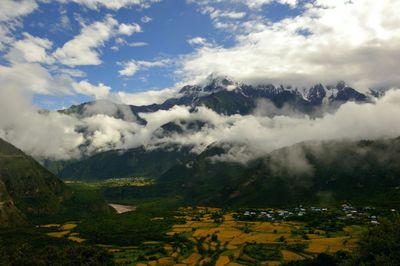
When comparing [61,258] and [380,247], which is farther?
[61,258]

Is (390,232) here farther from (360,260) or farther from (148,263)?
(148,263)

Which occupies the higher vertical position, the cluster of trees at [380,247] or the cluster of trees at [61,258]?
the cluster of trees at [380,247]

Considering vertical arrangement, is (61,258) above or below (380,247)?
below

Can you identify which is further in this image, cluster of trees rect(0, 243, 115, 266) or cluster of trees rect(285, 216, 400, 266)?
cluster of trees rect(0, 243, 115, 266)

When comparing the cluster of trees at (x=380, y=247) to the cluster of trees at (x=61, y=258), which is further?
the cluster of trees at (x=61, y=258)

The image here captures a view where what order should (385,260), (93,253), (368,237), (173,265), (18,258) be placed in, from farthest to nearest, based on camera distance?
(173,265) < (93,253) < (18,258) < (368,237) < (385,260)

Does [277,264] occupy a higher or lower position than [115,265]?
lower

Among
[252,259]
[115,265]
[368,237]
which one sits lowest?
[252,259]

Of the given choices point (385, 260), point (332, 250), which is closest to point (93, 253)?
point (385, 260)

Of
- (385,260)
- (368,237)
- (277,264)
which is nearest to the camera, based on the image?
→ (385,260)

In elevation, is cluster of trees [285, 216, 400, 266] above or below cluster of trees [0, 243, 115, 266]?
above

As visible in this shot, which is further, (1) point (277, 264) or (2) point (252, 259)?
(2) point (252, 259)
